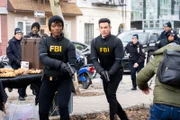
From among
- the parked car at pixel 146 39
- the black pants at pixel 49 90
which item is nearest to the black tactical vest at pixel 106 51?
the black pants at pixel 49 90

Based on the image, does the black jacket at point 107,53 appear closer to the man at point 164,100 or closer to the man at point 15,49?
the man at point 164,100

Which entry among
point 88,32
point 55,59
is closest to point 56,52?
point 55,59

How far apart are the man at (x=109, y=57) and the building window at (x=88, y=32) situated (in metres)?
24.5

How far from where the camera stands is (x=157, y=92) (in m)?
3.76

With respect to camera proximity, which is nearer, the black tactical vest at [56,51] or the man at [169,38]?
the black tactical vest at [56,51]

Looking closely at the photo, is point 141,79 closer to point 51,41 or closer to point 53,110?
point 51,41

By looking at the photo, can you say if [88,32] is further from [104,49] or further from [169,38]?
[104,49]

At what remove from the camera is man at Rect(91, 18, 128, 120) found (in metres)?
6.22

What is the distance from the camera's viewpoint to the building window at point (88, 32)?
3097 centimetres

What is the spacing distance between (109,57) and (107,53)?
0.24ft

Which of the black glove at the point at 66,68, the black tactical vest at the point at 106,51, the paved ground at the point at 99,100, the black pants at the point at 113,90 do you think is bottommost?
the paved ground at the point at 99,100

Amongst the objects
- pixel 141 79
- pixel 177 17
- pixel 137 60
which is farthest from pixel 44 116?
pixel 177 17

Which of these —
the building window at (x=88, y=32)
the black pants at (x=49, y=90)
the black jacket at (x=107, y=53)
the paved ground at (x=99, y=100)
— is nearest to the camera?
the black pants at (x=49, y=90)

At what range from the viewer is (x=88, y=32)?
3116cm
